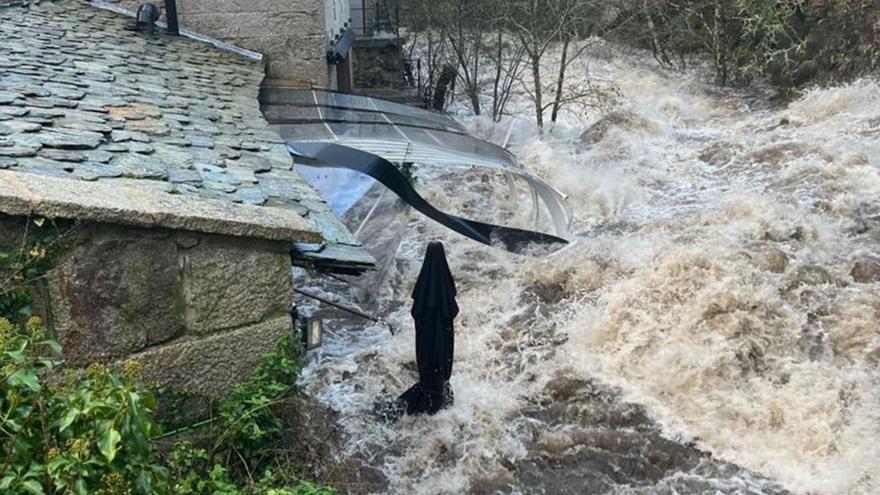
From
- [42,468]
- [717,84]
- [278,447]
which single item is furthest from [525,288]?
[717,84]

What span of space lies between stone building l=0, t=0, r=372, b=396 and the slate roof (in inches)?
0.8

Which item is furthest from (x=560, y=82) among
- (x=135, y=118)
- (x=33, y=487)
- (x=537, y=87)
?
(x=33, y=487)

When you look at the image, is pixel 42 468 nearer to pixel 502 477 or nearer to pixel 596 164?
pixel 502 477

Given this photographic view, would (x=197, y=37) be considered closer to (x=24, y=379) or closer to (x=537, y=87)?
(x=537, y=87)

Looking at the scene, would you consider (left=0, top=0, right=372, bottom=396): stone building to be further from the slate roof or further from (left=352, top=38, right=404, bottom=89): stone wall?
(left=352, top=38, right=404, bottom=89): stone wall

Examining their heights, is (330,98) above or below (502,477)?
above

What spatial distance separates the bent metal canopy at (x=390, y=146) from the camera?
6.42 m

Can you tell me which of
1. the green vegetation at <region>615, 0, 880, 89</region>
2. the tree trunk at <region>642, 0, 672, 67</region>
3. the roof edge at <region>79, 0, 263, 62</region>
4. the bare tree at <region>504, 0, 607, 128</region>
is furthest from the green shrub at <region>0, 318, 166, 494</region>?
the tree trunk at <region>642, 0, 672, 67</region>

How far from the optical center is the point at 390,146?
766 cm

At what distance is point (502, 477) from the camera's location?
5.89 metres

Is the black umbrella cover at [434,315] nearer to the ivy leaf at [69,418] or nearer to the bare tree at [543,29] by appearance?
the ivy leaf at [69,418]

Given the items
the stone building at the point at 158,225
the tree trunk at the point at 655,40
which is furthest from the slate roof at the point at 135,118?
the tree trunk at the point at 655,40

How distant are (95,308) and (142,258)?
34cm

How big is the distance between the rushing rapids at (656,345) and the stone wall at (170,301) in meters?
2.12
